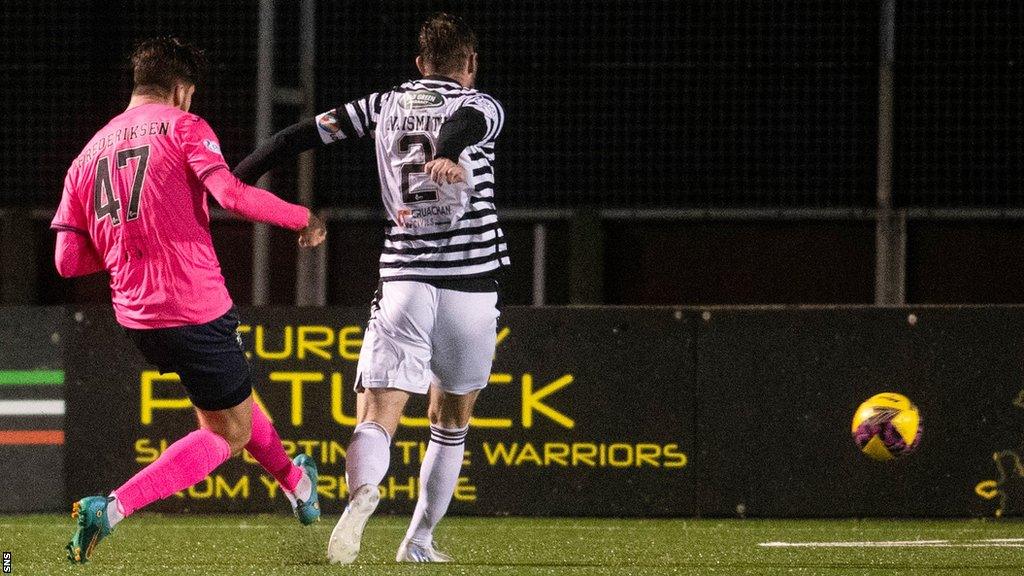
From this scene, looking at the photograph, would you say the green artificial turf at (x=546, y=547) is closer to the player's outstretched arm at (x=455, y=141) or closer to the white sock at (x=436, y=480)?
the white sock at (x=436, y=480)

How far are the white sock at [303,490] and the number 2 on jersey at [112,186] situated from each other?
3.01 feet

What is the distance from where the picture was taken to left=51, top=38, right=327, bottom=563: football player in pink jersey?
3.97m

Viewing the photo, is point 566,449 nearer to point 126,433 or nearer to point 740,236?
point 126,433

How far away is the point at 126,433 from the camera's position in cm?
614

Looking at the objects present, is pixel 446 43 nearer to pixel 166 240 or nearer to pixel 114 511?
pixel 166 240

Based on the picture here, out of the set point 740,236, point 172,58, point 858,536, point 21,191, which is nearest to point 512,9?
point 740,236

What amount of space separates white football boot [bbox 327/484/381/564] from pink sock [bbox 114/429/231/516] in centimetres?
41

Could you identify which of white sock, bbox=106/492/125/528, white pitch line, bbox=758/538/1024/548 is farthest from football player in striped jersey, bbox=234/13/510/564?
white pitch line, bbox=758/538/1024/548

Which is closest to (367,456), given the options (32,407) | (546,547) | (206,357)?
(206,357)

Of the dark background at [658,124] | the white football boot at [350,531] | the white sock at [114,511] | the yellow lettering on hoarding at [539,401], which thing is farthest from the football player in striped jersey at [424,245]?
the dark background at [658,124]

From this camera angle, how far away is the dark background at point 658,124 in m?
9.38

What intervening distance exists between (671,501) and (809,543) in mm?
1012

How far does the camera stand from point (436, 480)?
4473 mm

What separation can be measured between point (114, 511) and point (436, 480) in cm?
89
